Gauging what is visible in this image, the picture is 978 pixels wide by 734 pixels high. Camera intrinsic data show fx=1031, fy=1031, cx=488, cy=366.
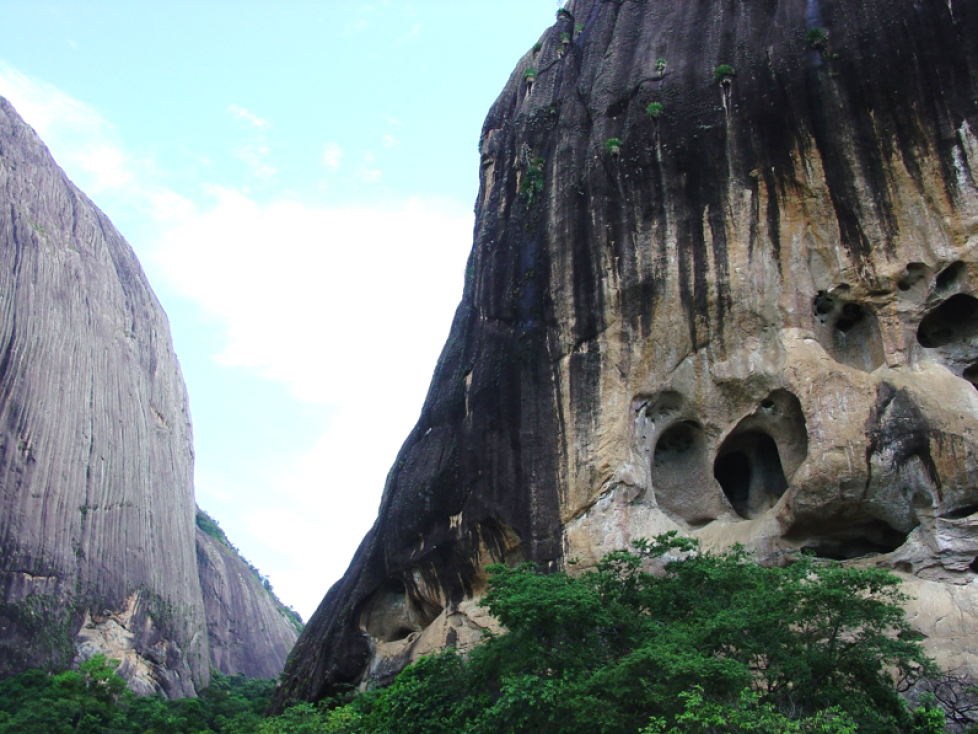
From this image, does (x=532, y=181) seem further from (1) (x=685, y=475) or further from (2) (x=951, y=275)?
(2) (x=951, y=275)

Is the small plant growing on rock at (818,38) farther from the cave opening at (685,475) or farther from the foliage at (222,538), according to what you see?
the foliage at (222,538)

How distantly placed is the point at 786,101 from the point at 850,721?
955 cm

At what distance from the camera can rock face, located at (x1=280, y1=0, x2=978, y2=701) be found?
554 inches

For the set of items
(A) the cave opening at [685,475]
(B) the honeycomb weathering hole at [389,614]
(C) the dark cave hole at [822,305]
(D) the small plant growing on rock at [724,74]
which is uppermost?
(D) the small plant growing on rock at [724,74]

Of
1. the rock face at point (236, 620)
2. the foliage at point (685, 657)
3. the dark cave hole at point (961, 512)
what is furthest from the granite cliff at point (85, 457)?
the dark cave hole at point (961, 512)

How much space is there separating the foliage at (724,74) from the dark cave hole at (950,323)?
4.91m

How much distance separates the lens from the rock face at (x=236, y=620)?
36.8 m

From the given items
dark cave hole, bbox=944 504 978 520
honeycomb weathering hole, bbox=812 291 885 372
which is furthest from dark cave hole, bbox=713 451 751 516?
dark cave hole, bbox=944 504 978 520

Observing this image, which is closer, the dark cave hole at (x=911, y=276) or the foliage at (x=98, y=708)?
the dark cave hole at (x=911, y=276)

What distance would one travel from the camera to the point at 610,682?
11211 millimetres

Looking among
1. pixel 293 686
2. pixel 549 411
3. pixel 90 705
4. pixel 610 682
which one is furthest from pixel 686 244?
pixel 90 705

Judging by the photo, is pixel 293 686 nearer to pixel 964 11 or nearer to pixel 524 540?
pixel 524 540

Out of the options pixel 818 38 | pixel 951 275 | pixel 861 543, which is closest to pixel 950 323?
pixel 951 275

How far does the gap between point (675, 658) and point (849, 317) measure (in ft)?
22.5
